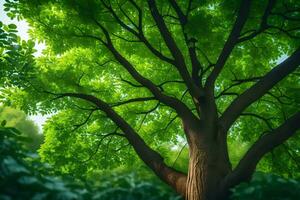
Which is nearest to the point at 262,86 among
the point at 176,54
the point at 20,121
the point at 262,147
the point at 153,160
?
the point at 262,147

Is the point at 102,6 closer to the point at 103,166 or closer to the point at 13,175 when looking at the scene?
the point at 103,166

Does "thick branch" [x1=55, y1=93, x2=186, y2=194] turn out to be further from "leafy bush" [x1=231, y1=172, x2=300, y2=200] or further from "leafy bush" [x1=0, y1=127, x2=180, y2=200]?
"leafy bush" [x1=0, y1=127, x2=180, y2=200]

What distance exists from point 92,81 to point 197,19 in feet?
16.2

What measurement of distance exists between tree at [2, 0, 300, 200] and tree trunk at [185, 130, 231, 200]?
2 cm

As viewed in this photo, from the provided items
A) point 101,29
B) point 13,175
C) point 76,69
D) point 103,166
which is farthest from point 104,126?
point 13,175

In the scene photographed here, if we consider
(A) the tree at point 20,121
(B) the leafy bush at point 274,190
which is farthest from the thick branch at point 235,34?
(A) the tree at point 20,121

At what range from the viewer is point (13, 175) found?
283 cm

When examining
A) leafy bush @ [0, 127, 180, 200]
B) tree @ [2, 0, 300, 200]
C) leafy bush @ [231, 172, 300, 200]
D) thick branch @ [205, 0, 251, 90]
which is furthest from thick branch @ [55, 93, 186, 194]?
leafy bush @ [0, 127, 180, 200]

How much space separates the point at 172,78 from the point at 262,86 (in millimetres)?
3766

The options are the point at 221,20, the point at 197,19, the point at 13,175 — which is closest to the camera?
the point at 13,175

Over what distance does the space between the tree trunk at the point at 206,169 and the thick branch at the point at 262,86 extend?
0.72 metres

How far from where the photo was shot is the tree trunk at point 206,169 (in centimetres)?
688

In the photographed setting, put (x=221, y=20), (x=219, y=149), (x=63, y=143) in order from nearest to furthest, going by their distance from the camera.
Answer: (x=219, y=149) < (x=221, y=20) < (x=63, y=143)

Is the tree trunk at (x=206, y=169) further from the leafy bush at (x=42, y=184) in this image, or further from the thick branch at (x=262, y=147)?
the leafy bush at (x=42, y=184)
